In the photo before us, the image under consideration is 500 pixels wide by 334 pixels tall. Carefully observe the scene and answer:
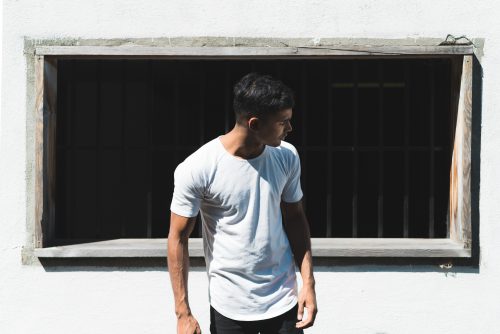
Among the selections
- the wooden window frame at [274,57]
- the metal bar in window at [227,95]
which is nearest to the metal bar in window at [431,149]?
the wooden window frame at [274,57]

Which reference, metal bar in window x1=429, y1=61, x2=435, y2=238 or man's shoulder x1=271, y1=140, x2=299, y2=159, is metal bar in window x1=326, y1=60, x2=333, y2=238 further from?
man's shoulder x1=271, y1=140, x2=299, y2=159

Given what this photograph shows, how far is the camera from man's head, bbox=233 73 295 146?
306 cm

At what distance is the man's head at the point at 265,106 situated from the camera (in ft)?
10.0

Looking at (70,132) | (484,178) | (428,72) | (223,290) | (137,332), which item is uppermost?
(428,72)

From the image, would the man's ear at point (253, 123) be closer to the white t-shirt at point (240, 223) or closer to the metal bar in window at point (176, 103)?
the white t-shirt at point (240, 223)

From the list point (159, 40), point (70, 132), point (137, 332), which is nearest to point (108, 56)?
point (159, 40)

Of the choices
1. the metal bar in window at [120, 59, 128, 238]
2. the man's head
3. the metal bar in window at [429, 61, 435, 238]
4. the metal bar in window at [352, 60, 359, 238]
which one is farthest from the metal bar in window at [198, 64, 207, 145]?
the man's head

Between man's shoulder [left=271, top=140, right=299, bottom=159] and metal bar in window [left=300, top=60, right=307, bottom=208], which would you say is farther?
metal bar in window [left=300, top=60, right=307, bottom=208]

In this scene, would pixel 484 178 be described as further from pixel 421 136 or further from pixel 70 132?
pixel 70 132

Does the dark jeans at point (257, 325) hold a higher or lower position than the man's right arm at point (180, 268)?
lower

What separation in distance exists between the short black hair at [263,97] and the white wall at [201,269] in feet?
6.95

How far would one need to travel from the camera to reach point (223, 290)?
10.5 ft

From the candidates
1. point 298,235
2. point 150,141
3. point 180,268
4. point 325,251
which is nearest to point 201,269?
point 325,251

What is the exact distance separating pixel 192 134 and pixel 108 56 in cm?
107
